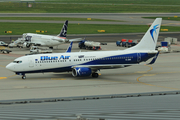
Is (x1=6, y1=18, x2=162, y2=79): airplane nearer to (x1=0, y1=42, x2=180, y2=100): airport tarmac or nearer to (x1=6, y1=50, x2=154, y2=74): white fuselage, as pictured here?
(x1=6, y1=50, x2=154, y2=74): white fuselage

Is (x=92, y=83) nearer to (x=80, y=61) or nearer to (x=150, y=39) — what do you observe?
(x=80, y=61)

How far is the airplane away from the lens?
4869 cm

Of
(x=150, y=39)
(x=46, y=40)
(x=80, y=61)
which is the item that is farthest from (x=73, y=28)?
(x=80, y=61)

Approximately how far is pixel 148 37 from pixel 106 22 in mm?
93833

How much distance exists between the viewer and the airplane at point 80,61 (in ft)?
160

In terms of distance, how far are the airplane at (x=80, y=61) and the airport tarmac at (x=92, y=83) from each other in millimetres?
1579

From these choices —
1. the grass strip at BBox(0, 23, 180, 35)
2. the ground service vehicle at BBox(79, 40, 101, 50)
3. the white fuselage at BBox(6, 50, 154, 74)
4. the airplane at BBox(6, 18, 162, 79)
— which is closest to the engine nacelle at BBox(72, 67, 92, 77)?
the airplane at BBox(6, 18, 162, 79)

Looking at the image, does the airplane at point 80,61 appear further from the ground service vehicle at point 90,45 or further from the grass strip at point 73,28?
the grass strip at point 73,28

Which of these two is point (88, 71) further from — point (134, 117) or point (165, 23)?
point (165, 23)

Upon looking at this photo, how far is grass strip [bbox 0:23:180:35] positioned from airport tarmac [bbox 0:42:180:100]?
62058mm

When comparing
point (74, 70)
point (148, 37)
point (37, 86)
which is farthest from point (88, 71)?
point (148, 37)

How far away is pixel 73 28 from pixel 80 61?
266 ft

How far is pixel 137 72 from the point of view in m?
56.0

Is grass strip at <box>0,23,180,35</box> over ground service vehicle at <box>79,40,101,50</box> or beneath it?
over
